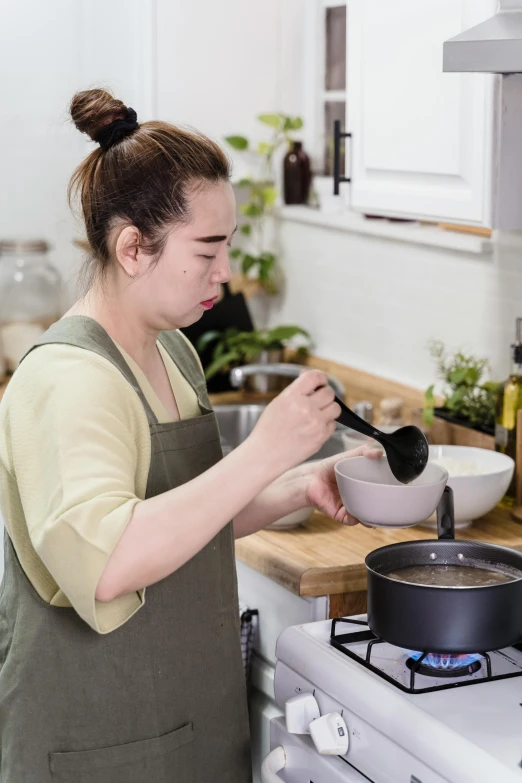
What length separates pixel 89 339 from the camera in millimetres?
→ 1456

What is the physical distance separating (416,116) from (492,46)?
0.50 m

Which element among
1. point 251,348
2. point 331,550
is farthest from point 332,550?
point 251,348

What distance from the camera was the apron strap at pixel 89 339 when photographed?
143cm

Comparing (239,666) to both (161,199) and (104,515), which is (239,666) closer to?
(104,515)

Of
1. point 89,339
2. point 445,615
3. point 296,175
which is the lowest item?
point 445,615

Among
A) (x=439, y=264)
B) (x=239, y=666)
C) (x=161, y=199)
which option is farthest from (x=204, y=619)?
(x=439, y=264)

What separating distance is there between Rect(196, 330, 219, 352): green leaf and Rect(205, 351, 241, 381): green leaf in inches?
2.4

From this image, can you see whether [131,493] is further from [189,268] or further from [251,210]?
[251,210]

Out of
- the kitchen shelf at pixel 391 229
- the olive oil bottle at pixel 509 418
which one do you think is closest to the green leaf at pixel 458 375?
the olive oil bottle at pixel 509 418

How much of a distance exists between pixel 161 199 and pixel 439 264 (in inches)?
53.5

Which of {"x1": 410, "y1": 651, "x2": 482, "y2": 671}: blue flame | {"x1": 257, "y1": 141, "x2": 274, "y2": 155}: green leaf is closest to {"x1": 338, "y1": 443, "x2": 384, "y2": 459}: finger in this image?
{"x1": 410, "y1": 651, "x2": 482, "y2": 671}: blue flame

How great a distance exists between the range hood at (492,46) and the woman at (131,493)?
0.44 metres

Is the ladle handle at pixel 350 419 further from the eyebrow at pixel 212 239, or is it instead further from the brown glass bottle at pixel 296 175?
the brown glass bottle at pixel 296 175

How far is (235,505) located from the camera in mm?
1333
